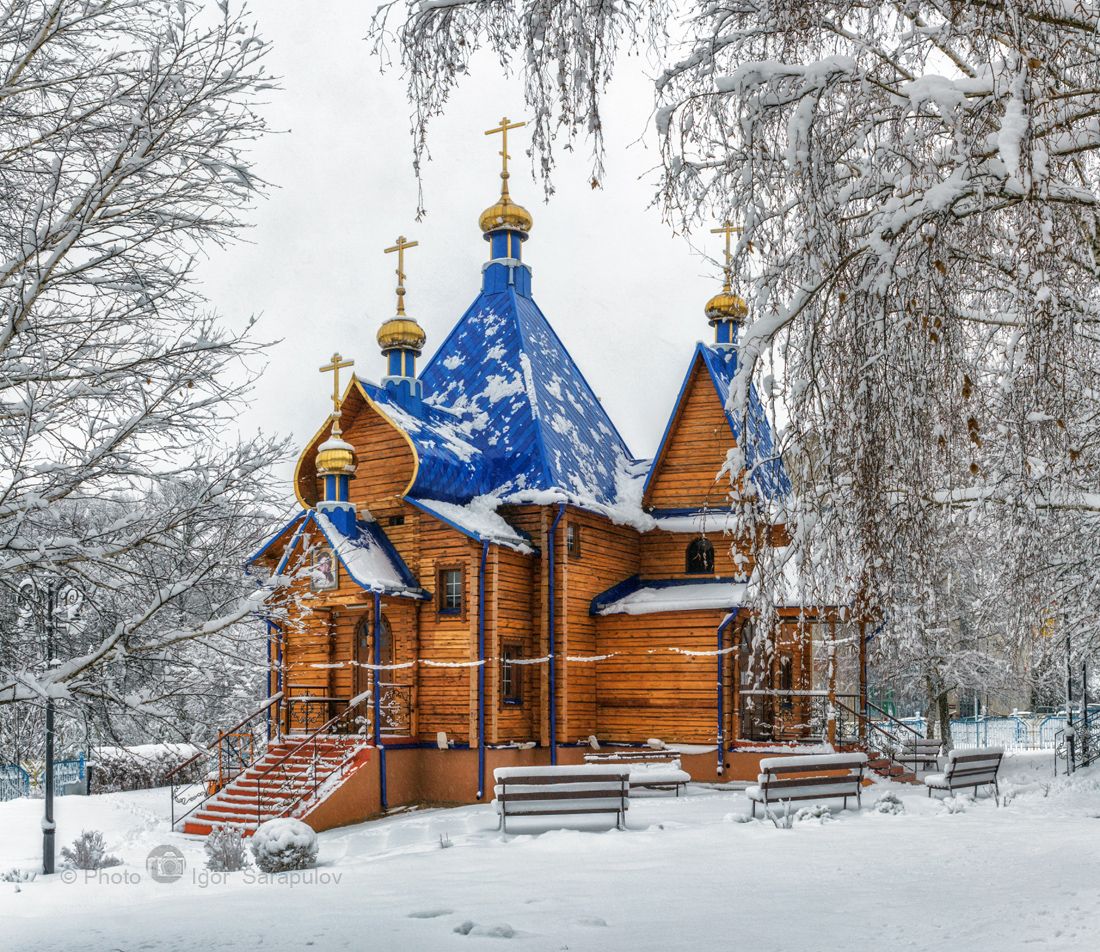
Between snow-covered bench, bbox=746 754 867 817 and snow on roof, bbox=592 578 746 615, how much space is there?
173 inches

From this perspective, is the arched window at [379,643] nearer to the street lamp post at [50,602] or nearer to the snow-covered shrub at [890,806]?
the street lamp post at [50,602]

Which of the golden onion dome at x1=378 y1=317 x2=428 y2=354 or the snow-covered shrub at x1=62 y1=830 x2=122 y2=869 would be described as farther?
the golden onion dome at x1=378 y1=317 x2=428 y2=354

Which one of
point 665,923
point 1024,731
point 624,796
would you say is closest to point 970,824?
point 624,796

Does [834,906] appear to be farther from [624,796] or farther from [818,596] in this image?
[624,796]

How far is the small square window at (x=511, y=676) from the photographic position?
20.6m

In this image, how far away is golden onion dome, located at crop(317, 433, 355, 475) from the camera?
20.5 meters

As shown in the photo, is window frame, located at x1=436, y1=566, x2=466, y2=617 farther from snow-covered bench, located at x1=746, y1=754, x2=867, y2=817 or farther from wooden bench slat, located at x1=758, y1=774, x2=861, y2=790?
wooden bench slat, located at x1=758, y1=774, x2=861, y2=790

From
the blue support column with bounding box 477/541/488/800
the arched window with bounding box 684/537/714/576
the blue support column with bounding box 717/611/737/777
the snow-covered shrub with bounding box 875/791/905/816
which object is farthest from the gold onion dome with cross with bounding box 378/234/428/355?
the snow-covered shrub with bounding box 875/791/905/816

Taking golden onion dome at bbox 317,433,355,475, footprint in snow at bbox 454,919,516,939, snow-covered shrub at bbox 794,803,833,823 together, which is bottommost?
snow-covered shrub at bbox 794,803,833,823

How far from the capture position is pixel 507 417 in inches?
887

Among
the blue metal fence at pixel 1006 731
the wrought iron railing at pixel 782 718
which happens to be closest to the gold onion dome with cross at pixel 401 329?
the wrought iron railing at pixel 782 718

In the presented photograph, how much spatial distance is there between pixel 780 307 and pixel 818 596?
2004 millimetres

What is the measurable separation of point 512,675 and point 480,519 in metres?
2.92

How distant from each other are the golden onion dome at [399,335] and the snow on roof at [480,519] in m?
3.78
